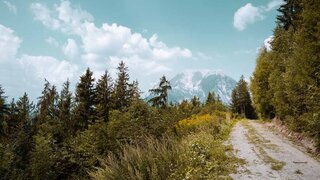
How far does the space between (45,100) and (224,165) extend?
49.9 meters

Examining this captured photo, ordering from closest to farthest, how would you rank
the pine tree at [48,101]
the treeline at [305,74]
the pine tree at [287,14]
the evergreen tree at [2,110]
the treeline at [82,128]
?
the treeline at [305,74]
the treeline at [82,128]
the pine tree at [287,14]
the evergreen tree at [2,110]
the pine tree at [48,101]

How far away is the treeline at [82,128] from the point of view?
19.4 metres

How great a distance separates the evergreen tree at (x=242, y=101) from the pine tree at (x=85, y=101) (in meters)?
57.4

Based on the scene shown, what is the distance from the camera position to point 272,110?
40219mm

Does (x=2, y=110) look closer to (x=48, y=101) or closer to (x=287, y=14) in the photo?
(x=48, y=101)

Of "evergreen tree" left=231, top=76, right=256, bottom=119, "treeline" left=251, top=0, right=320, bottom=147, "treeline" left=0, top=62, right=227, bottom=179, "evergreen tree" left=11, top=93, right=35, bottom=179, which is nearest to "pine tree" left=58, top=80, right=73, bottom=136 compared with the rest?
"treeline" left=0, top=62, right=227, bottom=179

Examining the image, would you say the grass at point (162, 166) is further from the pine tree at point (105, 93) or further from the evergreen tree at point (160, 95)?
the evergreen tree at point (160, 95)

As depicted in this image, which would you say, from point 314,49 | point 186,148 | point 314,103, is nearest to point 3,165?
point 186,148

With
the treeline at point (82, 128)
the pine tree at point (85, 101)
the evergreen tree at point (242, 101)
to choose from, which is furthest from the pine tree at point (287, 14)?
the evergreen tree at point (242, 101)

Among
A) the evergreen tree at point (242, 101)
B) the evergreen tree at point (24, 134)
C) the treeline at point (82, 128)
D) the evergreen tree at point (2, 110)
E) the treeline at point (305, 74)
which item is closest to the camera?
the treeline at point (305, 74)

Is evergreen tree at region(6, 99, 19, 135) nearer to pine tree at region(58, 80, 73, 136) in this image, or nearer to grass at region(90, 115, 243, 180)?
pine tree at region(58, 80, 73, 136)

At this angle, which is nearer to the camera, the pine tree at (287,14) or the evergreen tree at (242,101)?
the pine tree at (287,14)

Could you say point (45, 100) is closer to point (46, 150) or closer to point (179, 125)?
point (46, 150)

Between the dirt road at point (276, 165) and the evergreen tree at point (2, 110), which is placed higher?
the evergreen tree at point (2, 110)
